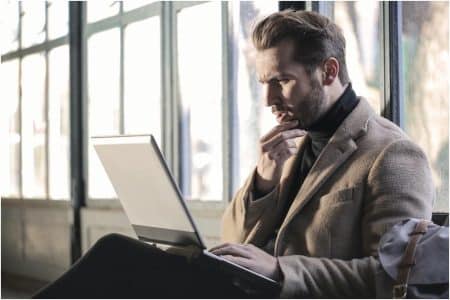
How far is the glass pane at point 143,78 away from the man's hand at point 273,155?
266cm

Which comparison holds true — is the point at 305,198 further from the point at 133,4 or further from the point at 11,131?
the point at 11,131

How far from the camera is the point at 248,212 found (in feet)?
7.29

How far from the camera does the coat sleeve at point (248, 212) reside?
2.19 meters

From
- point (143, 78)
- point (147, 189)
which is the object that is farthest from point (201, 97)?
point (147, 189)

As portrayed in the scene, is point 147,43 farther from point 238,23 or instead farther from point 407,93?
point 407,93

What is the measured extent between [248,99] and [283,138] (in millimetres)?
2006

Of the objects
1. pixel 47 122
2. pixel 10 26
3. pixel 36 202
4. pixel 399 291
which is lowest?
pixel 36 202

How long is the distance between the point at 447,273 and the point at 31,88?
5540 millimetres

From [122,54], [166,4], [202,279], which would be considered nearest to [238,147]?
[166,4]

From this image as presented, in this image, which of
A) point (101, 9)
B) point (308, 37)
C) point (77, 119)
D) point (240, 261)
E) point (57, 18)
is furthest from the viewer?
point (57, 18)

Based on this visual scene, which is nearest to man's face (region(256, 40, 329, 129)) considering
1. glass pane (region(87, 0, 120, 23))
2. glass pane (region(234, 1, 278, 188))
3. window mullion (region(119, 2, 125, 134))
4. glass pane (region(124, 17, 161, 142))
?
glass pane (region(234, 1, 278, 188))

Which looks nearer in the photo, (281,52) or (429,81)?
(281,52)

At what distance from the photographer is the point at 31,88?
6727 mm

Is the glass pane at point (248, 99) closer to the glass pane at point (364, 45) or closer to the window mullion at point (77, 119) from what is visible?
the glass pane at point (364, 45)
